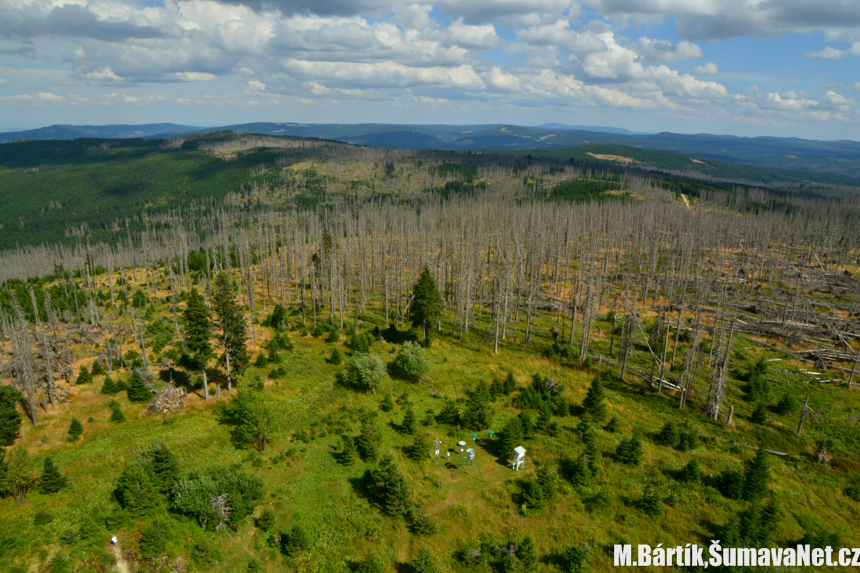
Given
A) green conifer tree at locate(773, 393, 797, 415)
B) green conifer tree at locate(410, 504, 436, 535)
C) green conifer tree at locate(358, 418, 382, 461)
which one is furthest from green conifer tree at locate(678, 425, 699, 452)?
green conifer tree at locate(358, 418, 382, 461)

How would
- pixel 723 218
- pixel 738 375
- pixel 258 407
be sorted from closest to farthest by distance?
pixel 258 407 < pixel 738 375 < pixel 723 218

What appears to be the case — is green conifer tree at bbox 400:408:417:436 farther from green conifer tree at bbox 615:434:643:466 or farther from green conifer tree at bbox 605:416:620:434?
green conifer tree at bbox 605:416:620:434

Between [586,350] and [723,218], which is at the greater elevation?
[723,218]

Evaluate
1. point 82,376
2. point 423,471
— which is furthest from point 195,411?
point 423,471

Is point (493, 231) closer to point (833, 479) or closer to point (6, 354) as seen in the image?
point (833, 479)

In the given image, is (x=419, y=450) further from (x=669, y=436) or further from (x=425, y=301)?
(x=425, y=301)

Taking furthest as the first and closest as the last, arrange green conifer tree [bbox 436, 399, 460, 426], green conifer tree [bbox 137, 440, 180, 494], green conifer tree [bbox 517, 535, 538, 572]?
green conifer tree [bbox 436, 399, 460, 426]
green conifer tree [bbox 137, 440, 180, 494]
green conifer tree [bbox 517, 535, 538, 572]

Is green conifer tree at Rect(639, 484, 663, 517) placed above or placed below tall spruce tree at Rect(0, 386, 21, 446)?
below

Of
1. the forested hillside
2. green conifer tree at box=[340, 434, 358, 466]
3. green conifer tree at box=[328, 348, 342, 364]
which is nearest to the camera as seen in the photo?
the forested hillside

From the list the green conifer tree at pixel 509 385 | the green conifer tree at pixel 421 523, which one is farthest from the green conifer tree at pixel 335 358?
the green conifer tree at pixel 421 523
